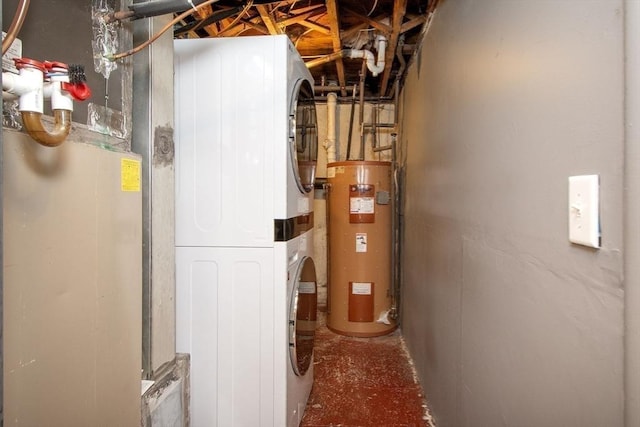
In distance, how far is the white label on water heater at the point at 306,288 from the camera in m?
1.73

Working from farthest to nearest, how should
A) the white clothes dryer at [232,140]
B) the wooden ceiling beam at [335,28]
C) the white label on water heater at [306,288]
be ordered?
the wooden ceiling beam at [335,28]
the white label on water heater at [306,288]
the white clothes dryer at [232,140]

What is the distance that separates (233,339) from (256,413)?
0.33 meters

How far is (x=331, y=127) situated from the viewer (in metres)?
3.56

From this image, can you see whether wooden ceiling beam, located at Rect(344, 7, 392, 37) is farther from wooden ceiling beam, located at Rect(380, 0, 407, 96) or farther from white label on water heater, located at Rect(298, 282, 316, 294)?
white label on water heater, located at Rect(298, 282, 316, 294)

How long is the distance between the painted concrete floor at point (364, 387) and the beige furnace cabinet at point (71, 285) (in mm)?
1251

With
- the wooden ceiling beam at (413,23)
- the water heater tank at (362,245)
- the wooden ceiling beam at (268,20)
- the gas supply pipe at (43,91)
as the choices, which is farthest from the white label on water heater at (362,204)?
the gas supply pipe at (43,91)

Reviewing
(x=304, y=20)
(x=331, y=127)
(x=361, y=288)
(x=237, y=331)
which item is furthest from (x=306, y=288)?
(x=331, y=127)

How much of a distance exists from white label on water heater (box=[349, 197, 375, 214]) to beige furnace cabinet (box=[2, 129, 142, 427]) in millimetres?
2124

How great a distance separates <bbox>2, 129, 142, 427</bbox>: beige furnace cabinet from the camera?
0.64 meters

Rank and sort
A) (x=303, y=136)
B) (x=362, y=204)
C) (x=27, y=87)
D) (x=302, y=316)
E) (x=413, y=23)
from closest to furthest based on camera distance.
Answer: (x=27, y=87) → (x=302, y=316) → (x=303, y=136) → (x=413, y=23) → (x=362, y=204)

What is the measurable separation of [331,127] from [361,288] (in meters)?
1.68

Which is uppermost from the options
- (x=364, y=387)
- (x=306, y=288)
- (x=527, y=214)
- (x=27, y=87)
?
(x=27, y=87)

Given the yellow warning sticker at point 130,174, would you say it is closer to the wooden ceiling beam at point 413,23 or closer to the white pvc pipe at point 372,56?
the wooden ceiling beam at point 413,23

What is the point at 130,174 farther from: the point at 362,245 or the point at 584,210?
the point at 362,245
